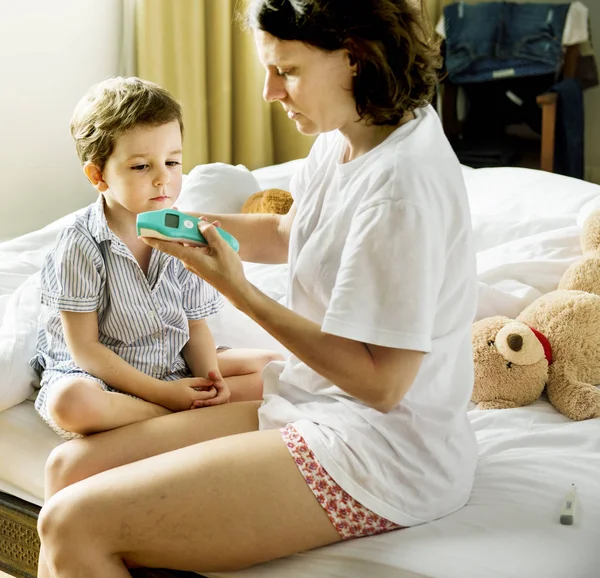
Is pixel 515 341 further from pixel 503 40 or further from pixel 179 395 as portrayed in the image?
pixel 503 40

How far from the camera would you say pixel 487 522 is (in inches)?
46.9

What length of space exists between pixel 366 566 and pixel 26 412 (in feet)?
2.23

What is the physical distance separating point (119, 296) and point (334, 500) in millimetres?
514

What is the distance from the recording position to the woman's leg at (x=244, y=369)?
5.01ft

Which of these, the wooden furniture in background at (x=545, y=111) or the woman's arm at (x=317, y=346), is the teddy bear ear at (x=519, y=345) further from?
the wooden furniture in background at (x=545, y=111)

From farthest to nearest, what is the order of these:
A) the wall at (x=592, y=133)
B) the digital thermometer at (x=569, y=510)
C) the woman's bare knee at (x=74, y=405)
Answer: the wall at (x=592, y=133), the woman's bare knee at (x=74, y=405), the digital thermometer at (x=569, y=510)

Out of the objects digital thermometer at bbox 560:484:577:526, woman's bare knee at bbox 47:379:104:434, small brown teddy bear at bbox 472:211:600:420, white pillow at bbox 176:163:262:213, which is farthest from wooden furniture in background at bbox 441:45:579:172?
woman's bare knee at bbox 47:379:104:434

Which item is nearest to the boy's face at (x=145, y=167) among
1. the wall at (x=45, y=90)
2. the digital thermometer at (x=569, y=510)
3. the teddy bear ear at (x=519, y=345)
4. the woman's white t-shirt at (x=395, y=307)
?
the woman's white t-shirt at (x=395, y=307)

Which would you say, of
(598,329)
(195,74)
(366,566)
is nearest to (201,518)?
(366,566)

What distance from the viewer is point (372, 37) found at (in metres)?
1.13

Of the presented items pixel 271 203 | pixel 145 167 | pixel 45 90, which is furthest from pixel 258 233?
pixel 45 90

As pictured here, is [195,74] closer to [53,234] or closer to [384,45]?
[53,234]

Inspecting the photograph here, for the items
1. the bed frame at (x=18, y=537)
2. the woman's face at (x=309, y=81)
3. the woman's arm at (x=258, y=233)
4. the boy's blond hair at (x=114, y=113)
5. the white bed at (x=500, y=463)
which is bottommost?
the bed frame at (x=18, y=537)

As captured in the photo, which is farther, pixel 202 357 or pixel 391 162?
pixel 202 357
